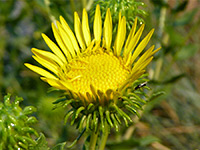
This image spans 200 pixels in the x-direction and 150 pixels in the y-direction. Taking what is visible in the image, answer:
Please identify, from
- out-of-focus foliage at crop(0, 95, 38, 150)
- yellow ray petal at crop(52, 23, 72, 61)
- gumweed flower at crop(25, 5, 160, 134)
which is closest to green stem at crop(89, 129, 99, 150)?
gumweed flower at crop(25, 5, 160, 134)

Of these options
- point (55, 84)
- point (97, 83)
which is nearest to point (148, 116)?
point (97, 83)

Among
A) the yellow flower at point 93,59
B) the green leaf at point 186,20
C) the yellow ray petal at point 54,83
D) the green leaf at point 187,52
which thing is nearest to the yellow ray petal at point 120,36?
the yellow flower at point 93,59

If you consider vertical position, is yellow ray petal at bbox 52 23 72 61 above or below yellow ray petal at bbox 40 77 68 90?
above

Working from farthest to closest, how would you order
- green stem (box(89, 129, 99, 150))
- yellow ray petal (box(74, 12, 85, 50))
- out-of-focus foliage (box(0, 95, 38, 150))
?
1. yellow ray petal (box(74, 12, 85, 50))
2. green stem (box(89, 129, 99, 150))
3. out-of-focus foliage (box(0, 95, 38, 150))

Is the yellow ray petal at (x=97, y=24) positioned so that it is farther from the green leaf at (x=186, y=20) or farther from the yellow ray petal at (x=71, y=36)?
the green leaf at (x=186, y=20)

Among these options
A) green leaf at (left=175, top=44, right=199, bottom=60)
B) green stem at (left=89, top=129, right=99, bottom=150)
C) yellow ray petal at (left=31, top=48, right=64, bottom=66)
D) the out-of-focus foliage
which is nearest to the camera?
the out-of-focus foliage

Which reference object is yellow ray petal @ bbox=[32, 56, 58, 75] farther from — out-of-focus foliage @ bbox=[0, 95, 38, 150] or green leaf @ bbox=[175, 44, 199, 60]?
green leaf @ bbox=[175, 44, 199, 60]

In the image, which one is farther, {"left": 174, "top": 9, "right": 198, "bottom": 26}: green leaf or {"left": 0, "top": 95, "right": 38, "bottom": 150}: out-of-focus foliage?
{"left": 174, "top": 9, "right": 198, "bottom": 26}: green leaf
